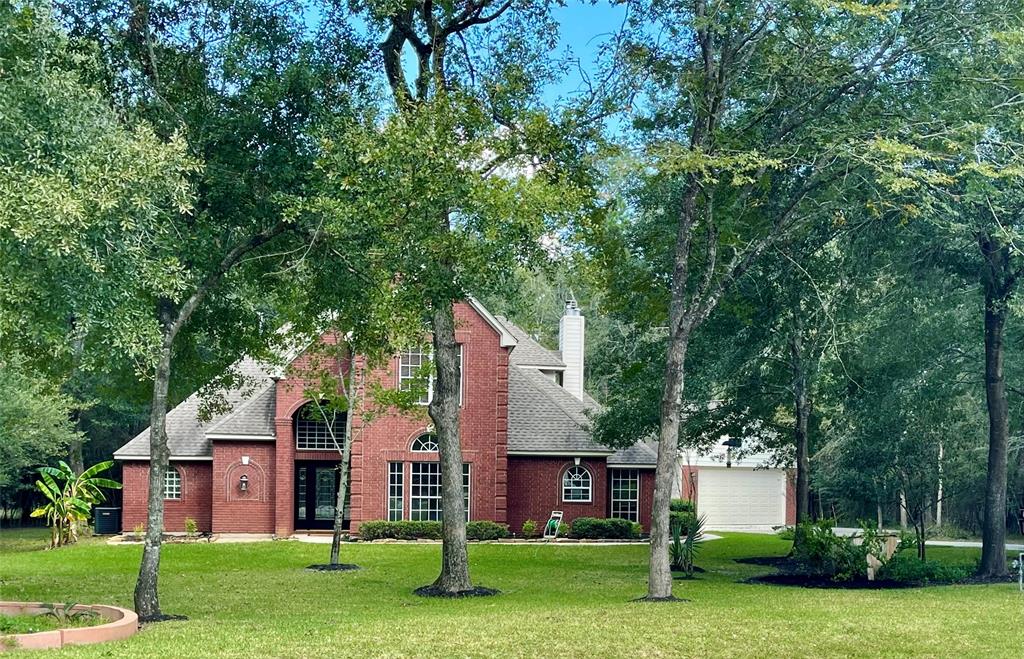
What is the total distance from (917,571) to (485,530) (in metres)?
15.0

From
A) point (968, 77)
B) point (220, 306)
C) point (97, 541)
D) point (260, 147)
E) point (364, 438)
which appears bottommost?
point (97, 541)

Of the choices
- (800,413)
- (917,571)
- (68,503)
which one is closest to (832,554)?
(917,571)

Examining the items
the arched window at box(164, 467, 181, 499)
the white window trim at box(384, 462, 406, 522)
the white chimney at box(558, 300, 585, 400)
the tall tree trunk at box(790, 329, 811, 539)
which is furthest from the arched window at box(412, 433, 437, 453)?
the white chimney at box(558, 300, 585, 400)

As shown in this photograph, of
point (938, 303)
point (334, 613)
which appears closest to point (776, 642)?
point (334, 613)

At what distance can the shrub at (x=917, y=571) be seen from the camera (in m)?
24.0

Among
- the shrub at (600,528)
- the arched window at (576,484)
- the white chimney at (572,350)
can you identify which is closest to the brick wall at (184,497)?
the arched window at (576,484)

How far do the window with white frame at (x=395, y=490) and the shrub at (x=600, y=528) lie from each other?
5.27m

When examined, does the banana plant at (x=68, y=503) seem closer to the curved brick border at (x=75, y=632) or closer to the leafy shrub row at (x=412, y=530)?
the leafy shrub row at (x=412, y=530)

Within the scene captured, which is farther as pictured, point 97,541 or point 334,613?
point 97,541

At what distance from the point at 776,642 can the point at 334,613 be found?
6.99m

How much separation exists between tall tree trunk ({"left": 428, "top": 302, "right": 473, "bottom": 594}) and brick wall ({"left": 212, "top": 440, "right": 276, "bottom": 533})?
52.7ft

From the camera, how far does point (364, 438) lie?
3731cm

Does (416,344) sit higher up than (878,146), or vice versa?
(878,146)

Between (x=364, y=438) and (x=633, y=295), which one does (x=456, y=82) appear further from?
(x=364, y=438)
